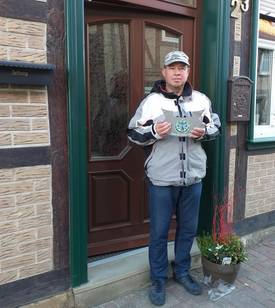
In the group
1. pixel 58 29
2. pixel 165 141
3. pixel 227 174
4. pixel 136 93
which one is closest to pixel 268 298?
pixel 227 174

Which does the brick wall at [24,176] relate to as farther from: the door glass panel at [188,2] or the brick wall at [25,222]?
the door glass panel at [188,2]

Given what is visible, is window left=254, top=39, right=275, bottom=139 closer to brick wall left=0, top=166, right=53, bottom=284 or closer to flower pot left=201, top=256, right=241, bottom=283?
flower pot left=201, top=256, right=241, bottom=283

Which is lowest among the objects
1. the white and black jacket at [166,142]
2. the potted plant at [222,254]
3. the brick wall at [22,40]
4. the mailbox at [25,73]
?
the potted plant at [222,254]

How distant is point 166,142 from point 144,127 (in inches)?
7.5

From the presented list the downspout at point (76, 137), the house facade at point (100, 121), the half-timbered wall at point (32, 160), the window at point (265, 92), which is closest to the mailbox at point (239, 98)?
the house facade at point (100, 121)

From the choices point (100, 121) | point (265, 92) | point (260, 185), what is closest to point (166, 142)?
point (100, 121)

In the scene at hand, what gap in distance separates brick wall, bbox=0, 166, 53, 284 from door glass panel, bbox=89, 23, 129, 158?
2.62 feet

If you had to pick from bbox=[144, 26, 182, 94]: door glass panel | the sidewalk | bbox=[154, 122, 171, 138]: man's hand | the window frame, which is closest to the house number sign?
the window frame

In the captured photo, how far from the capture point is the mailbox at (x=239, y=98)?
3.50 metres

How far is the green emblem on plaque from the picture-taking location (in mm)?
2670

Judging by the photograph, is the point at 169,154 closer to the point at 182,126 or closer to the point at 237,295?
the point at 182,126

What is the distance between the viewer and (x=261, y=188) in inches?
161

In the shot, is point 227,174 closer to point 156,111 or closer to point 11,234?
point 156,111

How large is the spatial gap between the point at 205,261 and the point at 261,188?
4.30 feet
